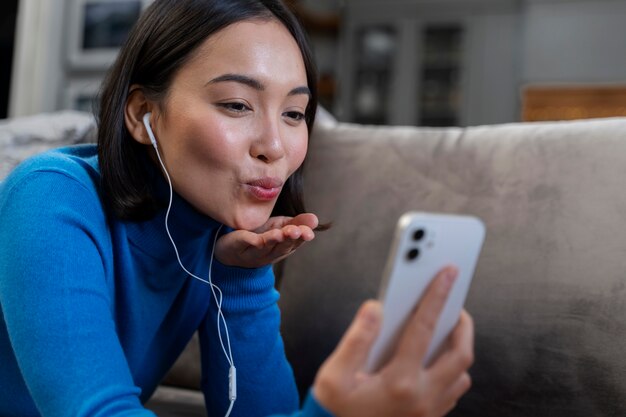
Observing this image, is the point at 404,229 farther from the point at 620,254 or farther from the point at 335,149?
the point at 335,149

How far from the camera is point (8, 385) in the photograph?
0.89 m

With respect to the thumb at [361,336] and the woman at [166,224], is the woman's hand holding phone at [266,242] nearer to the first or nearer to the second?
the woman at [166,224]

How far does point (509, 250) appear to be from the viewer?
42.4 inches

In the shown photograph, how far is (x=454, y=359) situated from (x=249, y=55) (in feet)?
1.46

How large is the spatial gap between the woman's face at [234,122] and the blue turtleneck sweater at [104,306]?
0.29ft

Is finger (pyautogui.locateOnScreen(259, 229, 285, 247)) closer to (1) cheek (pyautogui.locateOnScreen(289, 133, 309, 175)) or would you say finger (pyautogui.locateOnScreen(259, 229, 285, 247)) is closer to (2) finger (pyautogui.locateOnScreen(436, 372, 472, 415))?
(1) cheek (pyautogui.locateOnScreen(289, 133, 309, 175))

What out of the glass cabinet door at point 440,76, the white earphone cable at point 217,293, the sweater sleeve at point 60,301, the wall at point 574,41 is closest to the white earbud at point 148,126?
the white earphone cable at point 217,293

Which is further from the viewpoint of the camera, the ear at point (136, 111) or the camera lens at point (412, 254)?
the ear at point (136, 111)

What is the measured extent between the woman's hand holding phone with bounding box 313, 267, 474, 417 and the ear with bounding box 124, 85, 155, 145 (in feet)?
1.54

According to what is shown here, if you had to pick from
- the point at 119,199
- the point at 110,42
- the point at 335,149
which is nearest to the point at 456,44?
the point at 110,42

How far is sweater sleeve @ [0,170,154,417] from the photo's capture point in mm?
657

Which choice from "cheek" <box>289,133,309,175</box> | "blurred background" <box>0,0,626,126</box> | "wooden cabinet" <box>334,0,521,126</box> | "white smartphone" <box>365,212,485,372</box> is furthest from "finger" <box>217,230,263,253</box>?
"wooden cabinet" <box>334,0,521,126</box>

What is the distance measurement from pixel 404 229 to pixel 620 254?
631 millimetres

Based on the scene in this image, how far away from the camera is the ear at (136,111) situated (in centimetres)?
88
